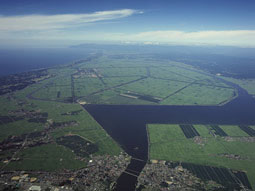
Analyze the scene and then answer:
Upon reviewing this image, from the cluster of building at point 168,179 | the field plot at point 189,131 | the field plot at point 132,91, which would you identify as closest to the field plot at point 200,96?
the field plot at point 132,91

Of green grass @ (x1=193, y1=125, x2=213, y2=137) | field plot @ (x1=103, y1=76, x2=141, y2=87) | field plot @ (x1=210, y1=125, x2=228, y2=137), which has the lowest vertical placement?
field plot @ (x1=210, y1=125, x2=228, y2=137)

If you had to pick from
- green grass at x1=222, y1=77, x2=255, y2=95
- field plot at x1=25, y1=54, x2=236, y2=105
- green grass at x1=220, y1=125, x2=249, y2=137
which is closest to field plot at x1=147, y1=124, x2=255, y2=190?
green grass at x1=220, y1=125, x2=249, y2=137

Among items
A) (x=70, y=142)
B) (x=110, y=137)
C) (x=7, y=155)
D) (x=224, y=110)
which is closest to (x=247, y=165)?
(x=110, y=137)

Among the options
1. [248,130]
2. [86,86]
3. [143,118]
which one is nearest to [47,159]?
[143,118]

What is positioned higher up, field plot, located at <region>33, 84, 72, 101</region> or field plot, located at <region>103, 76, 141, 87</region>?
field plot, located at <region>103, 76, 141, 87</region>

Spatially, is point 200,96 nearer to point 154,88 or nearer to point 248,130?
point 154,88

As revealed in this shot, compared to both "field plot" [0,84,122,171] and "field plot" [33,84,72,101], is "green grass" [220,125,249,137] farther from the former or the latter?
"field plot" [33,84,72,101]
